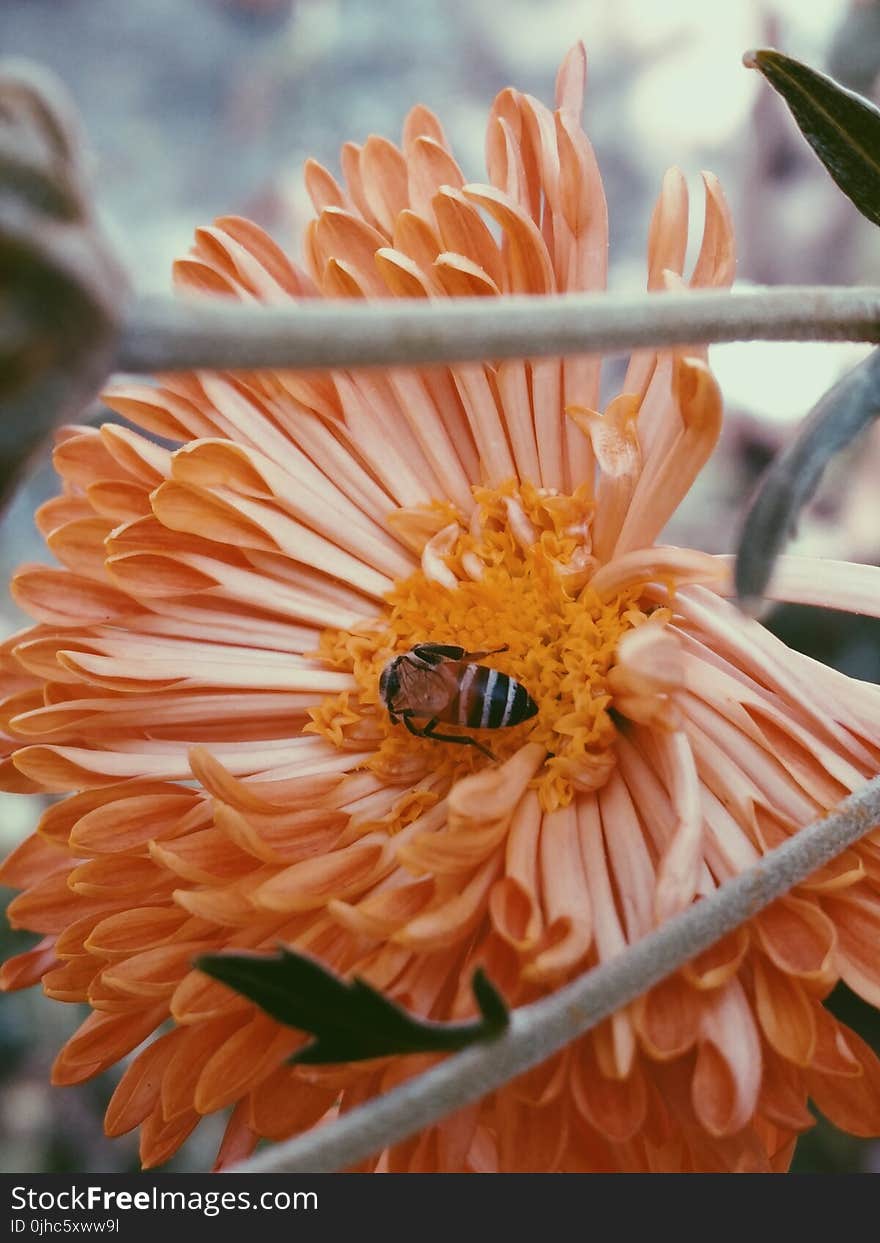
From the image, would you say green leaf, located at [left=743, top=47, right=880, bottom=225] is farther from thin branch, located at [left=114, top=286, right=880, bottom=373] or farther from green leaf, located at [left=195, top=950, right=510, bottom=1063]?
green leaf, located at [left=195, top=950, right=510, bottom=1063]

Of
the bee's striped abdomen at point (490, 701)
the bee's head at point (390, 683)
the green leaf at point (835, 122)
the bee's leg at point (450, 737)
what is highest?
the green leaf at point (835, 122)

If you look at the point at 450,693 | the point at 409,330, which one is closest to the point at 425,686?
the point at 450,693

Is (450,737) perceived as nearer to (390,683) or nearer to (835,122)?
(390,683)

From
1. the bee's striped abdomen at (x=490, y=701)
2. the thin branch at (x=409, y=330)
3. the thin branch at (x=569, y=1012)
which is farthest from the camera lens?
the bee's striped abdomen at (x=490, y=701)

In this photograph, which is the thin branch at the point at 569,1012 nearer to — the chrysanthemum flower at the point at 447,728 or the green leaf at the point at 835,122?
the chrysanthemum flower at the point at 447,728

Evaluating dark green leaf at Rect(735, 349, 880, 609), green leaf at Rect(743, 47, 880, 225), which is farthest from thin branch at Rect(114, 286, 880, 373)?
green leaf at Rect(743, 47, 880, 225)

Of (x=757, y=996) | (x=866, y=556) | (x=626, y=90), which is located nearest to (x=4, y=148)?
(x=757, y=996)

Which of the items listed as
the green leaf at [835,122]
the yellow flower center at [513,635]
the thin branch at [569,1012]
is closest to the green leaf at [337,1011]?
the thin branch at [569,1012]
